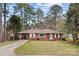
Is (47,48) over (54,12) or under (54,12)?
under

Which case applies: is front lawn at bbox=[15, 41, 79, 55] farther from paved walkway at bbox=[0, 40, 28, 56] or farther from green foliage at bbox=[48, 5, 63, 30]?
green foliage at bbox=[48, 5, 63, 30]

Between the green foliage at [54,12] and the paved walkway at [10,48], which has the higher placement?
the green foliage at [54,12]

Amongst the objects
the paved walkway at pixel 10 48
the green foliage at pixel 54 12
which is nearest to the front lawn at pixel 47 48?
the paved walkway at pixel 10 48

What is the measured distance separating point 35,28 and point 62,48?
0.42 meters

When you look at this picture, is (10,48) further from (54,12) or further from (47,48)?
(54,12)

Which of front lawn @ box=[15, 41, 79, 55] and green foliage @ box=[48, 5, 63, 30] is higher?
green foliage @ box=[48, 5, 63, 30]

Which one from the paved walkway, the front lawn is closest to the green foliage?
the front lawn

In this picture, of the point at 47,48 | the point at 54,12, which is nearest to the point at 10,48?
the point at 47,48

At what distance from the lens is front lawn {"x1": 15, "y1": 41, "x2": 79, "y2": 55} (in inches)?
813

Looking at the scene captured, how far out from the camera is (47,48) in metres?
20.7

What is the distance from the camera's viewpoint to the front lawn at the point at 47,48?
20641mm

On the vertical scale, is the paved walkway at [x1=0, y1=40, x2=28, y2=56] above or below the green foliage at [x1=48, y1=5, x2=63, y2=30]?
below

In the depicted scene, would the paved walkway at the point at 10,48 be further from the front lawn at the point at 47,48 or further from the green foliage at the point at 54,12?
the green foliage at the point at 54,12

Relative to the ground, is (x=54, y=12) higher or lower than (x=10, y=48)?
higher
